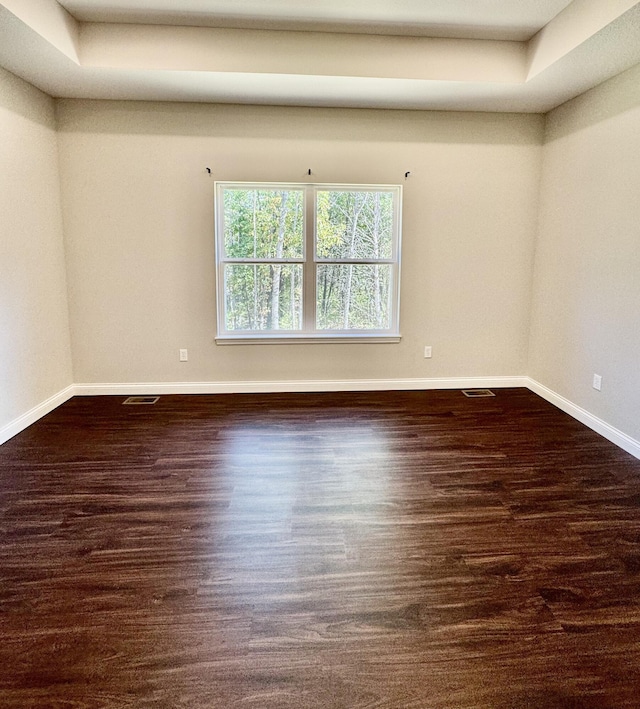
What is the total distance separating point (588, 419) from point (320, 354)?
2351 mm

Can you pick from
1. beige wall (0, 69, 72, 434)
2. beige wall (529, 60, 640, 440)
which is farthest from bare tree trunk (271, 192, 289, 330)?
beige wall (529, 60, 640, 440)

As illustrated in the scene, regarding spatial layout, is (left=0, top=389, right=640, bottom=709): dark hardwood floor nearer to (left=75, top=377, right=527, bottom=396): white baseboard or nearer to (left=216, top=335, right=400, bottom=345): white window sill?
(left=75, top=377, right=527, bottom=396): white baseboard

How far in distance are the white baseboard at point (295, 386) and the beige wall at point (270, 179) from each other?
0.23ft

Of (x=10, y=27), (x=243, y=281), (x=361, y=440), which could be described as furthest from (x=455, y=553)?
(x=10, y=27)

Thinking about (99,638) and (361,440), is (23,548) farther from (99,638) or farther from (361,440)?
(361,440)

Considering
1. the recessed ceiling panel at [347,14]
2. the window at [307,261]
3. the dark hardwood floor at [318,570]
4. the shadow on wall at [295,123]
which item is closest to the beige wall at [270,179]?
the shadow on wall at [295,123]

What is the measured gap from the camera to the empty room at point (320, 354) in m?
1.63

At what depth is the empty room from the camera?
1.63 m

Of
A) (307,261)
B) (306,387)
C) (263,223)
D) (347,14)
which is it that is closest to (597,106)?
(347,14)

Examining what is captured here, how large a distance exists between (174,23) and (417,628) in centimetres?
388

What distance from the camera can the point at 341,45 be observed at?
131 inches

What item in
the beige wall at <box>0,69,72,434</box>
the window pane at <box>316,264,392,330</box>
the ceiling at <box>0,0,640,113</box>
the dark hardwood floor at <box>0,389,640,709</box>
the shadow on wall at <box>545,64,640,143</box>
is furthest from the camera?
the window pane at <box>316,264,392,330</box>

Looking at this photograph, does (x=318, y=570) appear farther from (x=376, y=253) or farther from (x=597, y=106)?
(x=597, y=106)

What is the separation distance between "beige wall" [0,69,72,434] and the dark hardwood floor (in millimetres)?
487
